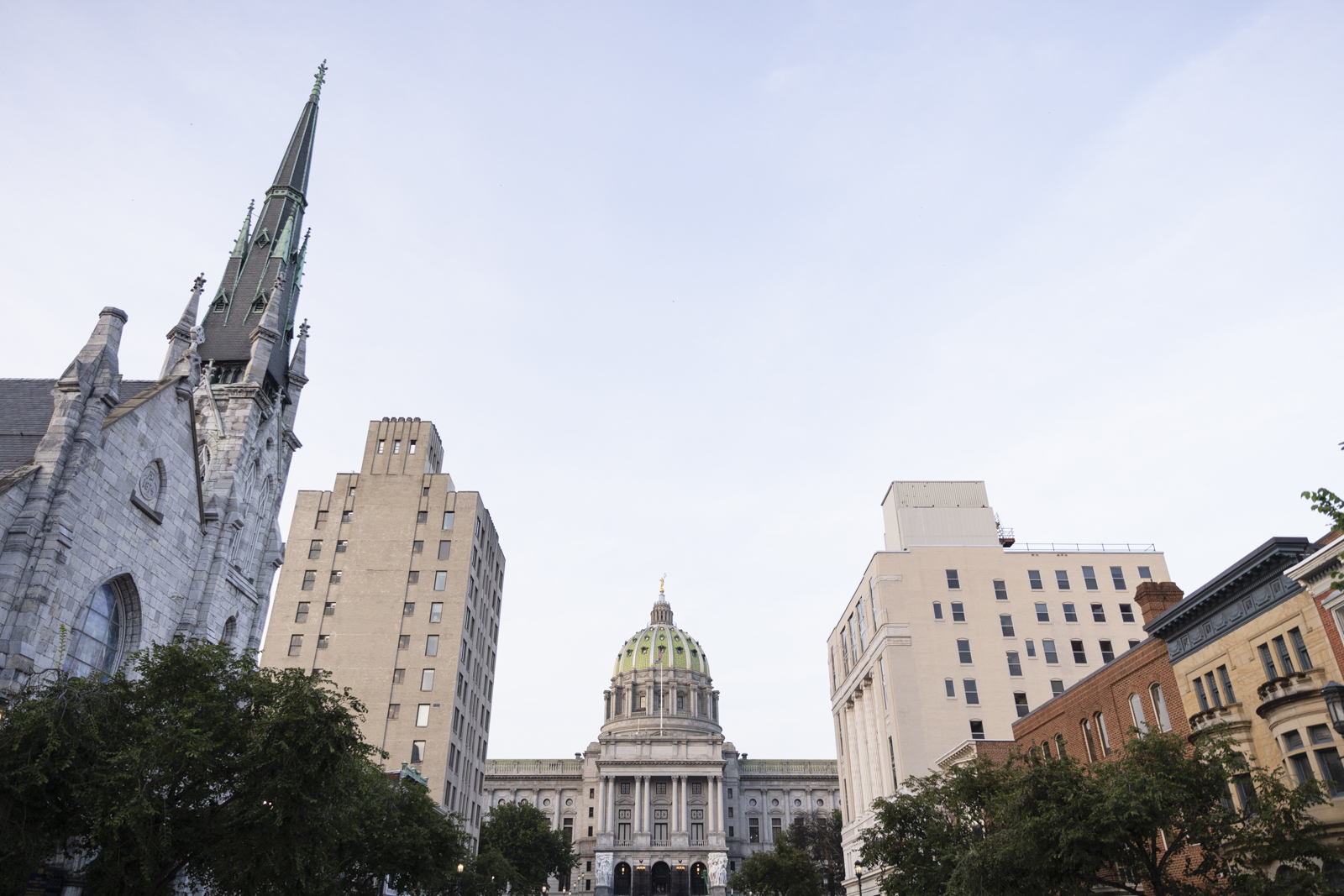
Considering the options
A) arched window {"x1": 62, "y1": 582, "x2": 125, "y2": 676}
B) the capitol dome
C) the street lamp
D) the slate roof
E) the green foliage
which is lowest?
the green foliage

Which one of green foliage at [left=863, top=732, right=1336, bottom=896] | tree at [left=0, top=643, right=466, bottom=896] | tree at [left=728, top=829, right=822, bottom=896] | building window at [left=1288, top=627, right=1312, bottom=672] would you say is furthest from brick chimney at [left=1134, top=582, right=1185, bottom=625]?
tree at [left=728, top=829, right=822, bottom=896]

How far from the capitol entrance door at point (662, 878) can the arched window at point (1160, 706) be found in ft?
379

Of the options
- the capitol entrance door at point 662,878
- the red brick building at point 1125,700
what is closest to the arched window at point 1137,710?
the red brick building at point 1125,700

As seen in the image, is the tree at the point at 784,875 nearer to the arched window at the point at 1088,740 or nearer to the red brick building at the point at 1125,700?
the red brick building at the point at 1125,700

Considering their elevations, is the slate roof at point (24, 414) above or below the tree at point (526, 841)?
above

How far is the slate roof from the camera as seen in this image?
94.0 ft

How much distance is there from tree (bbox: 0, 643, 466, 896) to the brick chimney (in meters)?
26.9

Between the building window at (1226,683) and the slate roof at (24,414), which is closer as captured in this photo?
the building window at (1226,683)

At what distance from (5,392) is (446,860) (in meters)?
25.9

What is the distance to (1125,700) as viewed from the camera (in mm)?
32906

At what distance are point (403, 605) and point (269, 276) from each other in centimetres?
3606

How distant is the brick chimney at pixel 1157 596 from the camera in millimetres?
33000

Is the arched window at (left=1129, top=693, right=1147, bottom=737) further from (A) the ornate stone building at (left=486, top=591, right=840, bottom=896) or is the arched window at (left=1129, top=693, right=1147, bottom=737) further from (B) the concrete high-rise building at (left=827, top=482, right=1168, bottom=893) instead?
(A) the ornate stone building at (left=486, top=591, right=840, bottom=896)

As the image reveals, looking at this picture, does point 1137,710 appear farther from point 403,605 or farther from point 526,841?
point 526,841
